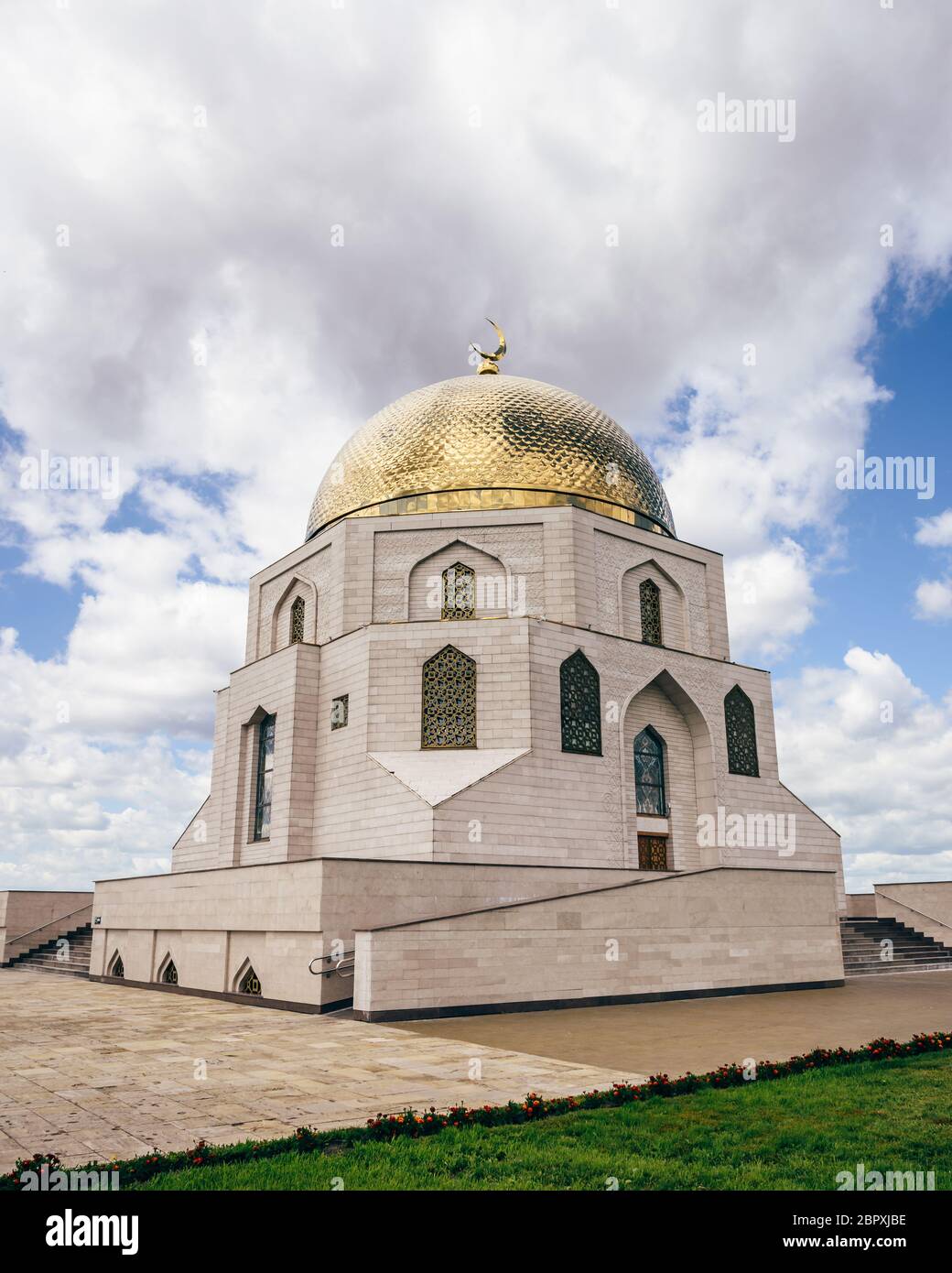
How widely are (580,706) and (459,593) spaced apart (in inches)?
157

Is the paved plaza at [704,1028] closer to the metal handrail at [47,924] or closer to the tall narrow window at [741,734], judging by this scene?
the tall narrow window at [741,734]

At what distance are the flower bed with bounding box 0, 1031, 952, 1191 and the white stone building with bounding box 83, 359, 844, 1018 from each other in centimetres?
541

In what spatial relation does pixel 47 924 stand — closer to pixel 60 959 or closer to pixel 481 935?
pixel 60 959

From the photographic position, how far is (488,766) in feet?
57.9

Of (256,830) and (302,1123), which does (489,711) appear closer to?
(256,830)

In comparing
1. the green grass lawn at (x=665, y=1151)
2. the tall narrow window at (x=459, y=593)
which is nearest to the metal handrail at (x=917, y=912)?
the tall narrow window at (x=459, y=593)

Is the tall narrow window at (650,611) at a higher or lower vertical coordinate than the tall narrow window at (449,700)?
higher

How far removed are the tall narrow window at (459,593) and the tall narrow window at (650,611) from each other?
406 cm

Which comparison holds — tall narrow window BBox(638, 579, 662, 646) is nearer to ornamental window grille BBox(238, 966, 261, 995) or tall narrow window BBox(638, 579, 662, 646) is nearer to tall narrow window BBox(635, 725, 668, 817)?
tall narrow window BBox(635, 725, 668, 817)

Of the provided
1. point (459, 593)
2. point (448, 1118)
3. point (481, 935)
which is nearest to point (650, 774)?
point (459, 593)

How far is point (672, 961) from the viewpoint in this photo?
13922 millimetres

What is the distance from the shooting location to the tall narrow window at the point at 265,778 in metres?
21.2

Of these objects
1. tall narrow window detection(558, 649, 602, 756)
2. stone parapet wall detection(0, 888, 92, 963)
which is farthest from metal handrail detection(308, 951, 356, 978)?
stone parapet wall detection(0, 888, 92, 963)
